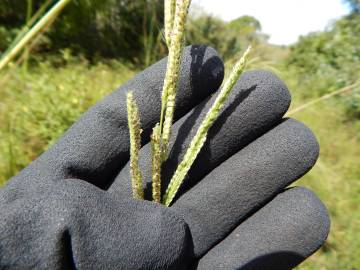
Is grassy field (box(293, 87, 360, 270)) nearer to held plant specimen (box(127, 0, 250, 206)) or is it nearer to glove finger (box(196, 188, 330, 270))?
glove finger (box(196, 188, 330, 270))

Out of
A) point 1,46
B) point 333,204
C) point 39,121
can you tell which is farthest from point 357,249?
point 1,46

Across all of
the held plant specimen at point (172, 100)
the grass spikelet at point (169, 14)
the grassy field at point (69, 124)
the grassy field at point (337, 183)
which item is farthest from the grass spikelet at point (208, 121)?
the grassy field at point (337, 183)

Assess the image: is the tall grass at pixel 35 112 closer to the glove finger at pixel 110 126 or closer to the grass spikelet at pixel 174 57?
the glove finger at pixel 110 126

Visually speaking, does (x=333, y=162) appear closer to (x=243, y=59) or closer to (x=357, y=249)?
(x=357, y=249)

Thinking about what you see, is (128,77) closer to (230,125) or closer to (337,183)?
(337,183)

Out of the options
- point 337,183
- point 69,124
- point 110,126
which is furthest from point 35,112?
point 337,183

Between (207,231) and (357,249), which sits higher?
(207,231)

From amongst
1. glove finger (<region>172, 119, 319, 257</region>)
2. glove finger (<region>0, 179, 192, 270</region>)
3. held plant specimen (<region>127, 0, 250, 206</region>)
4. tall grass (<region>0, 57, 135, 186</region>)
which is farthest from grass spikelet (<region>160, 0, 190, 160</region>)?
tall grass (<region>0, 57, 135, 186</region>)
